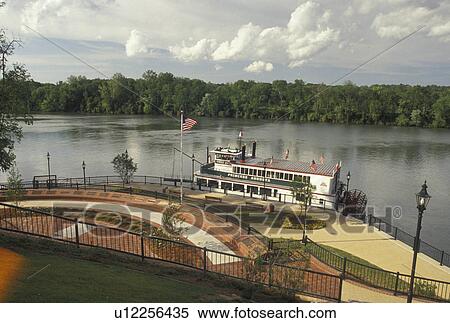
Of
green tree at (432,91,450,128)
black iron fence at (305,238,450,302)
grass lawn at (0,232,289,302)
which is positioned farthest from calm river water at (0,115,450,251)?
grass lawn at (0,232,289,302)

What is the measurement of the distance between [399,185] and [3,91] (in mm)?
40302

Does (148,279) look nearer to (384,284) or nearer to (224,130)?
(384,284)

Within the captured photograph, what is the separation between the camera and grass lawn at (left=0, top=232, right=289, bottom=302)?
27.1 feet

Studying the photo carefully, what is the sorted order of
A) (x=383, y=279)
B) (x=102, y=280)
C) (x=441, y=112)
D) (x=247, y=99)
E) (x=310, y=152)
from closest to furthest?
1. (x=102, y=280)
2. (x=383, y=279)
3. (x=310, y=152)
4. (x=441, y=112)
5. (x=247, y=99)

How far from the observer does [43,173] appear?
46312 mm

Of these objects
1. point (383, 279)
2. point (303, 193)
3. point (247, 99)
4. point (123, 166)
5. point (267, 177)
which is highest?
point (247, 99)

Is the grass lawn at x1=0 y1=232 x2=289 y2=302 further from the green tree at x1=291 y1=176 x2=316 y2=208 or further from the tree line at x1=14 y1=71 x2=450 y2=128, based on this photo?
the tree line at x1=14 y1=71 x2=450 y2=128

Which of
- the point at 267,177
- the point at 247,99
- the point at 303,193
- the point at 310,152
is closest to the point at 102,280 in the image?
the point at 303,193

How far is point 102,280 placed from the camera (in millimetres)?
9320

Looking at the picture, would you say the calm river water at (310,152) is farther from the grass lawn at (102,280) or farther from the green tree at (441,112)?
the grass lawn at (102,280)

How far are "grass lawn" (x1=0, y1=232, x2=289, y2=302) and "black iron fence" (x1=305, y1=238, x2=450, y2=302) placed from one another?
6218mm

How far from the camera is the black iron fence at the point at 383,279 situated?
577 inches

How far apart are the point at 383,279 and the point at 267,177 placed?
18.6 metres

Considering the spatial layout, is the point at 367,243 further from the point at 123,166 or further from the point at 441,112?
the point at 441,112
